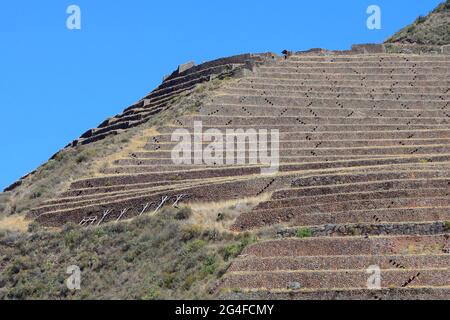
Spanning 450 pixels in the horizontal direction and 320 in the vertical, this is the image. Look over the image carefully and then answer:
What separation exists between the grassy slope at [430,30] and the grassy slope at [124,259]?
1860 inches

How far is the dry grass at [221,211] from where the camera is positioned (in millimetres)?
46062

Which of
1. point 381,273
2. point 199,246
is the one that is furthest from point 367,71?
point 381,273

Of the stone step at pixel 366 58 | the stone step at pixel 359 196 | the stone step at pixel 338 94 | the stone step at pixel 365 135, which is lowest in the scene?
the stone step at pixel 359 196

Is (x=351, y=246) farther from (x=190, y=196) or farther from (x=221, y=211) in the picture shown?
(x=190, y=196)

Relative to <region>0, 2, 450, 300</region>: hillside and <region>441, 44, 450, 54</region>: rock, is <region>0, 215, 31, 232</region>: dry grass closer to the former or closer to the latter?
<region>0, 2, 450, 300</region>: hillside

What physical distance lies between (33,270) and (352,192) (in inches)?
548

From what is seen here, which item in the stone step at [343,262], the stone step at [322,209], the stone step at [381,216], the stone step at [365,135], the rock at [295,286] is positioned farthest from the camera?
the stone step at [365,135]

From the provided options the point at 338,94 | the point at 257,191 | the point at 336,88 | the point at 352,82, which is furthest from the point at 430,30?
the point at 257,191

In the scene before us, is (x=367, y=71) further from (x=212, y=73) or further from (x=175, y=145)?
(x=175, y=145)

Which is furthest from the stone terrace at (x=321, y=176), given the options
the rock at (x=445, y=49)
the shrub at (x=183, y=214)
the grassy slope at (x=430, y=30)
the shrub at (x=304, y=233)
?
the grassy slope at (x=430, y=30)

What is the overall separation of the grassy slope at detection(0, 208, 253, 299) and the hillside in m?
0.08

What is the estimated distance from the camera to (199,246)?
43.6 metres

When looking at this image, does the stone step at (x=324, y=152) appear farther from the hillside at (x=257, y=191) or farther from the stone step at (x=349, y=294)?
the stone step at (x=349, y=294)

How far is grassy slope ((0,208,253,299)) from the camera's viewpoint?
136ft
